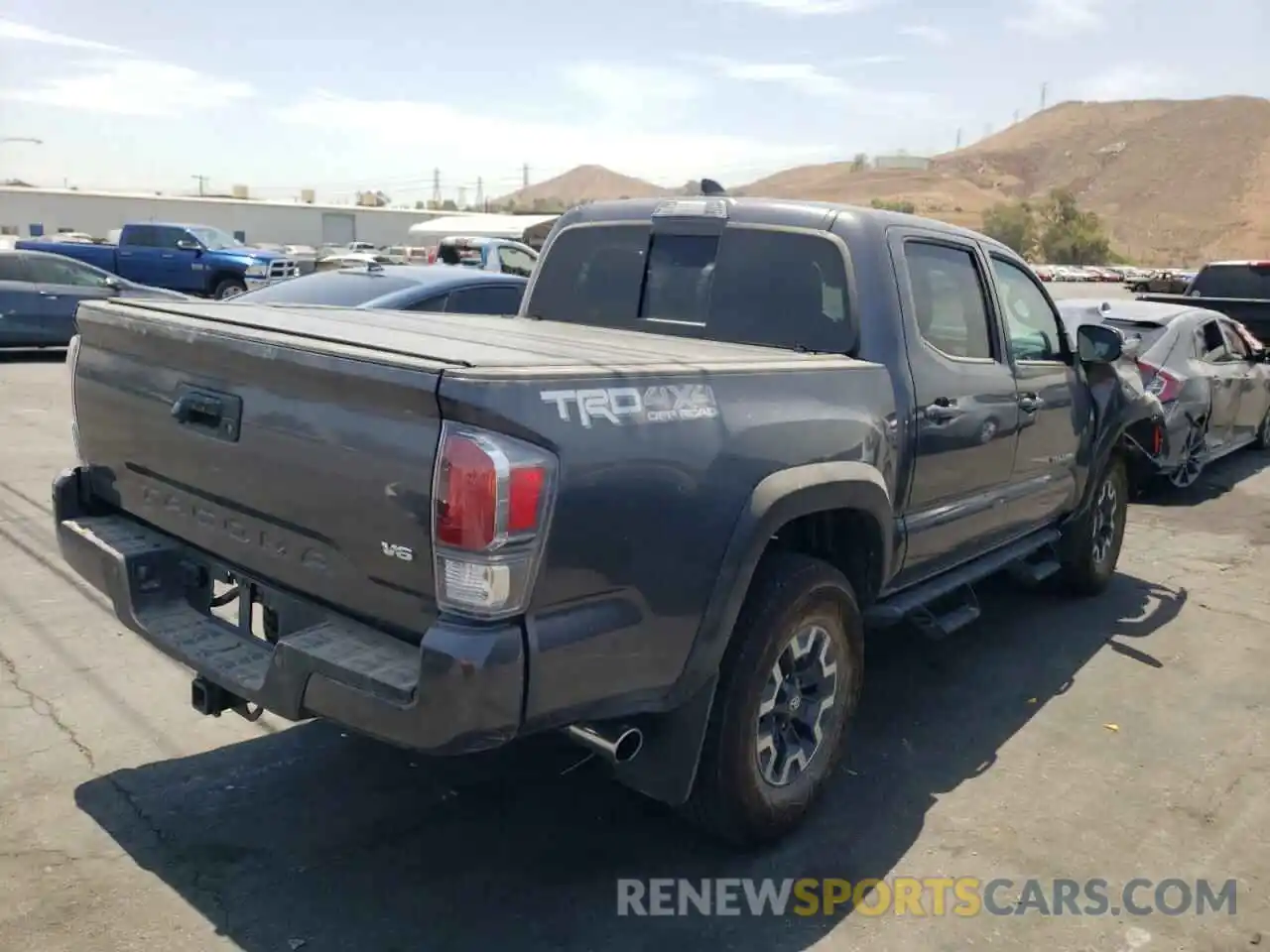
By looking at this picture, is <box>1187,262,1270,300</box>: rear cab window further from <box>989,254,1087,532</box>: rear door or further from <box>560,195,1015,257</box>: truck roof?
<box>560,195,1015,257</box>: truck roof

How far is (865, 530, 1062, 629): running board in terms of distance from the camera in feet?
13.7

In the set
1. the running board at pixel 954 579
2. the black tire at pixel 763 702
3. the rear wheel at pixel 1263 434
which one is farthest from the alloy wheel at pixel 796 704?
the rear wheel at pixel 1263 434

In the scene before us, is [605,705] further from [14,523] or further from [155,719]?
[14,523]

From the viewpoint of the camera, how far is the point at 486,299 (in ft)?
29.2

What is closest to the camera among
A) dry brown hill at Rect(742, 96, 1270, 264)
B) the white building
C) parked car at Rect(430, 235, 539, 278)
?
parked car at Rect(430, 235, 539, 278)

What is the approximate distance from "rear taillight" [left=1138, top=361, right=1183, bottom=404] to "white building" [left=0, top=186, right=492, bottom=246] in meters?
54.9

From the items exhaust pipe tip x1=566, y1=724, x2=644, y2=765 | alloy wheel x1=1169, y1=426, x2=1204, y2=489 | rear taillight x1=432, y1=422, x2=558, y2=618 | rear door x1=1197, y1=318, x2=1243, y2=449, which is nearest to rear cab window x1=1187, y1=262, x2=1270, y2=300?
rear door x1=1197, y1=318, x2=1243, y2=449

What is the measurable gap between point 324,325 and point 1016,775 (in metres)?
3.10

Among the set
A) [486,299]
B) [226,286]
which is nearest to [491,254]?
[226,286]

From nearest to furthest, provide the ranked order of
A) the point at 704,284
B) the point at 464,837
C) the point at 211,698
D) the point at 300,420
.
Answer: the point at 300,420 → the point at 211,698 → the point at 464,837 → the point at 704,284

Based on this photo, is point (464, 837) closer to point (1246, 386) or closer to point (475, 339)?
point (475, 339)

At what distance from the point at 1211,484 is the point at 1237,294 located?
5541 mm

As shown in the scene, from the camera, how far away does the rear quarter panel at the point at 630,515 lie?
8.64 ft

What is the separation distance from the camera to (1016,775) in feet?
13.9
